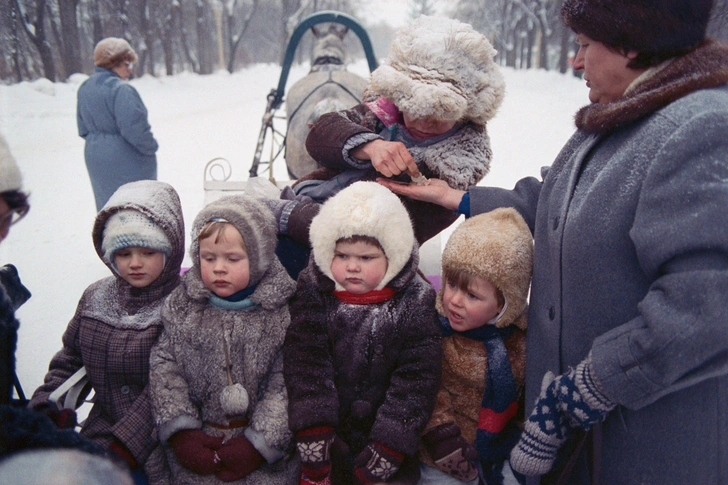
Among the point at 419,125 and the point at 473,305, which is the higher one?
the point at 419,125

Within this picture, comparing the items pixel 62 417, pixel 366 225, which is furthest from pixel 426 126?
pixel 62 417

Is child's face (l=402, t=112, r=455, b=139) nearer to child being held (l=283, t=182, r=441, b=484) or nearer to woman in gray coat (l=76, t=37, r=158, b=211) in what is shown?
child being held (l=283, t=182, r=441, b=484)

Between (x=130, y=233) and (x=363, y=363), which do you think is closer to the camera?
(x=363, y=363)

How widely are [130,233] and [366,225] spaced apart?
3.01 ft

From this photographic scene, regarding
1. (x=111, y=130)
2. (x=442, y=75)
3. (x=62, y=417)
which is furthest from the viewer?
(x=111, y=130)

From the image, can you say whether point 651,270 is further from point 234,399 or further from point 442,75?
point 234,399

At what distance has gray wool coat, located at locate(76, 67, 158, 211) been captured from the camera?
454 cm

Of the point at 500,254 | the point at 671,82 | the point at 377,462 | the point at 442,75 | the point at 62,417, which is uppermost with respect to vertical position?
the point at 671,82

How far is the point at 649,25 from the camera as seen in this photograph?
1.21 m

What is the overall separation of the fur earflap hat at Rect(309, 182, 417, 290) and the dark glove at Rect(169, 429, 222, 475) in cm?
73

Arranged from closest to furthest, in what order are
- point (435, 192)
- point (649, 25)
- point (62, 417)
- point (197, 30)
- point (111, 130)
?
point (649, 25)
point (62, 417)
point (435, 192)
point (111, 130)
point (197, 30)

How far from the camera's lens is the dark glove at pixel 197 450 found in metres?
1.78

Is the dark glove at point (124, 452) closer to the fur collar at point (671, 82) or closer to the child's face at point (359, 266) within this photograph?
the child's face at point (359, 266)

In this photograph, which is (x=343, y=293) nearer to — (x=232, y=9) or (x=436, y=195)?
(x=436, y=195)
